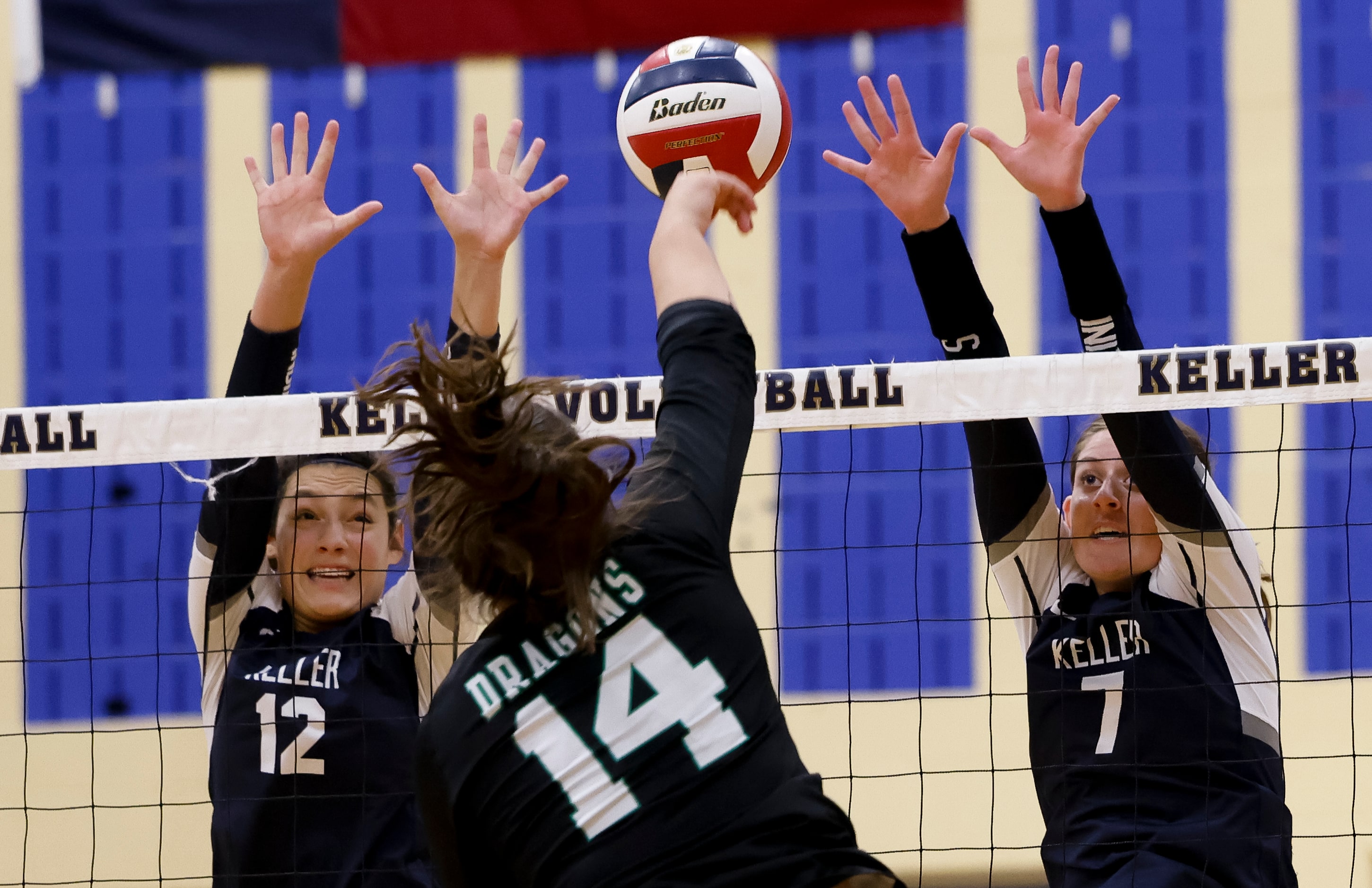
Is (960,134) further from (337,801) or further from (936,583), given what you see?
(936,583)

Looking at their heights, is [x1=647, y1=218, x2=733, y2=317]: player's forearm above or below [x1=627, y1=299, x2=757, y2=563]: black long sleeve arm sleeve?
above

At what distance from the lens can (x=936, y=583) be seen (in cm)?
675

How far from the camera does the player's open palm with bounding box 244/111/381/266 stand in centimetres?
312

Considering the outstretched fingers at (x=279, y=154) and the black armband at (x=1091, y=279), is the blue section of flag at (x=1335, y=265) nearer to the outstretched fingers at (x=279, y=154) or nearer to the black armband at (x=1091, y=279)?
the black armband at (x=1091, y=279)

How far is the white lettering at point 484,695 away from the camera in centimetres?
158

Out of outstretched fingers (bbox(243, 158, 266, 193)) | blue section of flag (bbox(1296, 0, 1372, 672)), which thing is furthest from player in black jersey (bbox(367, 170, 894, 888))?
blue section of flag (bbox(1296, 0, 1372, 672))

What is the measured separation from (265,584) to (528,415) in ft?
6.37

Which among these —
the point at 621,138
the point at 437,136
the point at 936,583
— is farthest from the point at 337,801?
the point at 437,136

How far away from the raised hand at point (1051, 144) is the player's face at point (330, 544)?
1.64 meters

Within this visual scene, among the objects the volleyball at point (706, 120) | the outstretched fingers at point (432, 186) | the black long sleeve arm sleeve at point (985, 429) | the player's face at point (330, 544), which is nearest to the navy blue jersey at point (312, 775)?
the player's face at point (330, 544)

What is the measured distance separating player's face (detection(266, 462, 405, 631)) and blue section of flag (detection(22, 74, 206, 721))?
3.88m

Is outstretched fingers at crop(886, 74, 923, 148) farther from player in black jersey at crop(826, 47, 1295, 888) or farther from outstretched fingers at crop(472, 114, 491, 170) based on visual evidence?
outstretched fingers at crop(472, 114, 491, 170)

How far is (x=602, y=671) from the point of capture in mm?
1579

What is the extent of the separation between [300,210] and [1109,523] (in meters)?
2.01
